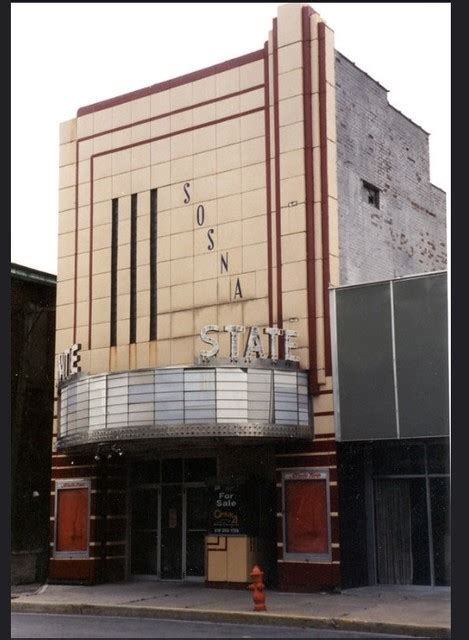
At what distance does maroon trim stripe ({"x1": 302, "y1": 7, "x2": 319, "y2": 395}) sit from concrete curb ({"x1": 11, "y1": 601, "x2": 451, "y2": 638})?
5666 millimetres

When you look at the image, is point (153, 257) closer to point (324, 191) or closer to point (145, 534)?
point (324, 191)

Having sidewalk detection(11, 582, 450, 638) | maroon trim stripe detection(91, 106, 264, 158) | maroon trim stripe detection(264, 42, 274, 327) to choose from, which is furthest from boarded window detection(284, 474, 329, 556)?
maroon trim stripe detection(91, 106, 264, 158)

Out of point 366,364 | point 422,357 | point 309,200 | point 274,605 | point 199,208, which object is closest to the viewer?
point 274,605

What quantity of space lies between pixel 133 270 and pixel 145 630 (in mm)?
10554

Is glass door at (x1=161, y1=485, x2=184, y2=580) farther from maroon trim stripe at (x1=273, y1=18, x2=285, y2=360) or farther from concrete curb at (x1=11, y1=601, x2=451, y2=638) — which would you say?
maroon trim stripe at (x1=273, y1=18, x2=285, y2=360)

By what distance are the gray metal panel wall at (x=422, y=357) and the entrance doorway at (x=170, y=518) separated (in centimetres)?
→ 621

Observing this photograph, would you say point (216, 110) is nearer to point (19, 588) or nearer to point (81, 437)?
point (81, 437)

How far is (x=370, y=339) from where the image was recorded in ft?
65.8

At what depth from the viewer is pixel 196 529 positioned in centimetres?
2361

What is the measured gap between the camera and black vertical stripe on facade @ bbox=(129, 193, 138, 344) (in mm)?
23844

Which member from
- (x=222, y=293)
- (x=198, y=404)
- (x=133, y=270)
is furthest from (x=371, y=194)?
(x=198, y=404)

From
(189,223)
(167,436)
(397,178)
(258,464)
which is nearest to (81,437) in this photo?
(167,436)

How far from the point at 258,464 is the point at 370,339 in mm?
→ 4477

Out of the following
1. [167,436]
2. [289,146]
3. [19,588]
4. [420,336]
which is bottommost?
[19,588]
